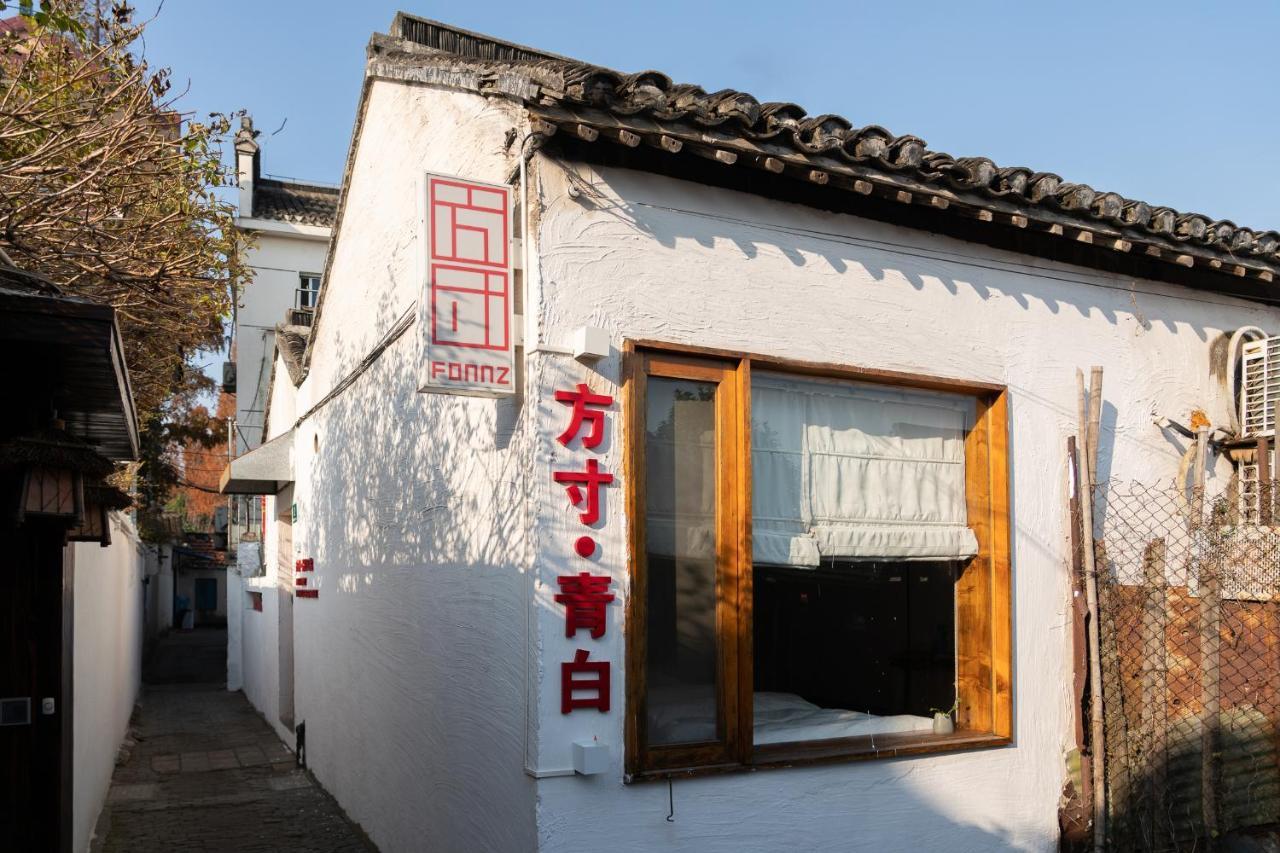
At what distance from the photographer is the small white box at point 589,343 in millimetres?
4965

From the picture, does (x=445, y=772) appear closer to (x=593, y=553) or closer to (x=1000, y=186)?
(x=593, y=553)

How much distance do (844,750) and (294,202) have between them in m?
24.3

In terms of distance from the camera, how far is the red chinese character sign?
4859mm

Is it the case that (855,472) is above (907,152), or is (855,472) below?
below

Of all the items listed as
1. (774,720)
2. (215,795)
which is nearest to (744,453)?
(774,720)

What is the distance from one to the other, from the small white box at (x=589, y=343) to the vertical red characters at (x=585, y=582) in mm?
151

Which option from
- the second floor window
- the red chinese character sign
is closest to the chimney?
the second floor window

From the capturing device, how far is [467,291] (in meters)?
4.96

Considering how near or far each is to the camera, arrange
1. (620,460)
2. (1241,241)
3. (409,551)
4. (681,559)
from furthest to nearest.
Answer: (409,551)
(1241,241)
(681,559)
(620,460)

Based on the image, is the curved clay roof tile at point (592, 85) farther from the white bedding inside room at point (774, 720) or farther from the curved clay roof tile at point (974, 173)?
the white bedding inside room at point (774, 720)

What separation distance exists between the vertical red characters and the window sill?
459 millimetres

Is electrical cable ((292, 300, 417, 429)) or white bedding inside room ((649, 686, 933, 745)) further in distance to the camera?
electrical cable ((292, 300, 417, 429))

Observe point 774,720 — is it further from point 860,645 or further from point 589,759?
point 589,759

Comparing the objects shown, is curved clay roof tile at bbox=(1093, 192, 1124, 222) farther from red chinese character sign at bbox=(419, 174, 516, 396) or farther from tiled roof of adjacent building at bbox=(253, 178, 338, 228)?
tiled roof of adjacent building at bbox=(253, 178, 338, 228)
